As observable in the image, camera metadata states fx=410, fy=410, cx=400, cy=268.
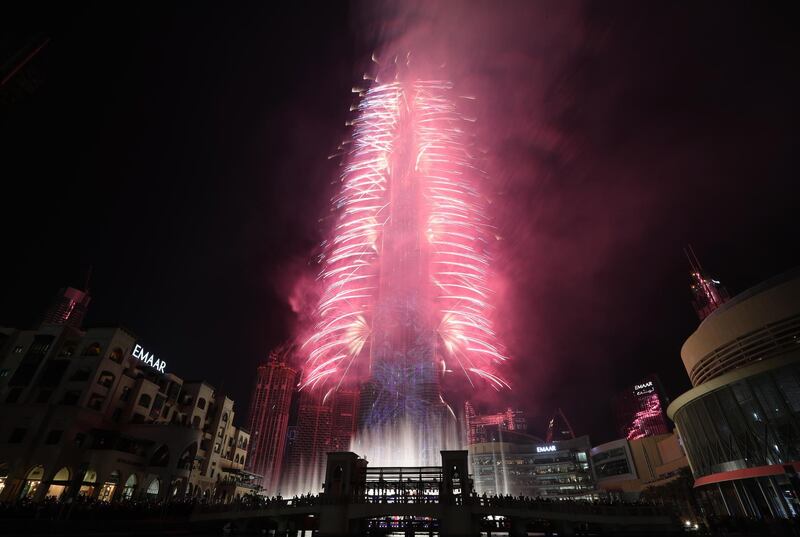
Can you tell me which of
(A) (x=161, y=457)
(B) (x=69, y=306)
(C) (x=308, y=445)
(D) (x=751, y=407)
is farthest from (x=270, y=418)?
(D) (x=751, y=407)

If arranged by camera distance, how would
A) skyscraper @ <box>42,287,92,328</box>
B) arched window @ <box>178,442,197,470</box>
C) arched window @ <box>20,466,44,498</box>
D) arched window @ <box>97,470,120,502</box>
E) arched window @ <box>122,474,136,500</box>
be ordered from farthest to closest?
skyscraper @ <box>42,287,92,328</box>, arched window @ <box>178,442,197,470</box>, arched window @ <box>122,474,136,500</box>, arched window @ <box>97,470,120,502</box>, arched window @ <box>20,466,44,498</box>

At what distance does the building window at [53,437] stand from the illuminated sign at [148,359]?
15.2 metres

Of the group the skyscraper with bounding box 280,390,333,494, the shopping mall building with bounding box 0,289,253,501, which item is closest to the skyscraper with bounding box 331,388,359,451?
the skyscraper with bounding box 280,390,333,494

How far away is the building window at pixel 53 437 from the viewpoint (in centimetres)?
4450

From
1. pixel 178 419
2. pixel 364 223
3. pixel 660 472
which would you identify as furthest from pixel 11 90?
pixel 660 472

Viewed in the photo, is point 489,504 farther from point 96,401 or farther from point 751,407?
point 96,401

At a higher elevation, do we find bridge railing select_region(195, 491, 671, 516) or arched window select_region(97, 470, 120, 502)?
arched window select_region(97, 470, 120, 502)

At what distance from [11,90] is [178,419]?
5113 cm

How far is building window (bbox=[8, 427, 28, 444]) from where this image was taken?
144 ft

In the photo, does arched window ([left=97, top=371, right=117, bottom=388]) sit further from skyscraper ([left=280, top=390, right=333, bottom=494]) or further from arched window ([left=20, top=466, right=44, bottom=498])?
skyscraper ([left=280, top=390, right=333, bottom=494])

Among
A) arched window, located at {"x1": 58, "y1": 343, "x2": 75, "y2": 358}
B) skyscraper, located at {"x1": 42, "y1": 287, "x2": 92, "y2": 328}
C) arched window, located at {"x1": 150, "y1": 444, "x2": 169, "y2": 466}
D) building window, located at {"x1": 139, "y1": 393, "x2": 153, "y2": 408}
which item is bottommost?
arched window, located at {"x1": 150, "y1": 444, "x2": 169, "y2": 466}

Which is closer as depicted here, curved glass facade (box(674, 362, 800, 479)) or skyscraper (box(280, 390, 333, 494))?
curved glass facade (box(674, 362, 800, 479))

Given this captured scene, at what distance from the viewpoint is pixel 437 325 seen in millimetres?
50688

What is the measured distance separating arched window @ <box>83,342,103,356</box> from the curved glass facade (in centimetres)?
7440
